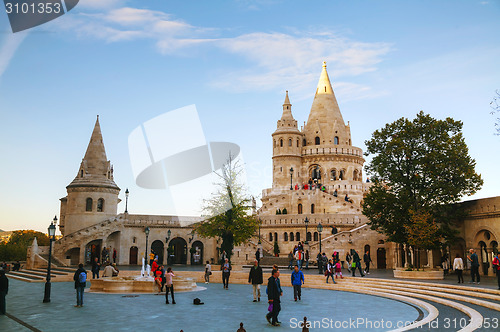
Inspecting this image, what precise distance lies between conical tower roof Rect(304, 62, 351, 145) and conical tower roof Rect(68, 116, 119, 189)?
115 ft

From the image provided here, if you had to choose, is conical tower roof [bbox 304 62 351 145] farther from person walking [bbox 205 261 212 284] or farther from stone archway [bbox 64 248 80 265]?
person walking [bbox 205 261 212 284]

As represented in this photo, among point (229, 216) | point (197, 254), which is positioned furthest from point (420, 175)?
point (197, 254)

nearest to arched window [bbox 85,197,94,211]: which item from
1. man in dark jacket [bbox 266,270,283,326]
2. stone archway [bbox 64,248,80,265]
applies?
stone archway [bbox 64,248,80,265]

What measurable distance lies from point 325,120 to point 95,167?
1529 inches

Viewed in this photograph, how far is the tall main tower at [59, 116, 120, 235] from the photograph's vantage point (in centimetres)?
4369

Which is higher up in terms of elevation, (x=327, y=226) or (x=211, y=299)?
(x=327, y=226)

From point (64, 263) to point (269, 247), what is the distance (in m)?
19.8

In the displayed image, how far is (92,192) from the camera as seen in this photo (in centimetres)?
4428

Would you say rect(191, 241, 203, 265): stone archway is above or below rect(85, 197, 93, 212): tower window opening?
below

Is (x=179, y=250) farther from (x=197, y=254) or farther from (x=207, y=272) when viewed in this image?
(x=207, y=272)

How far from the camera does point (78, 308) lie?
15.4 meters

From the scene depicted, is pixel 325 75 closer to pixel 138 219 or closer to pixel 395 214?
pixel 138 219

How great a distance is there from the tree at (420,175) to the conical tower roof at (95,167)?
2719 centimetres

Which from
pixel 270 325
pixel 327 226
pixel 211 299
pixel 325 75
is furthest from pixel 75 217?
pixel 325 75
